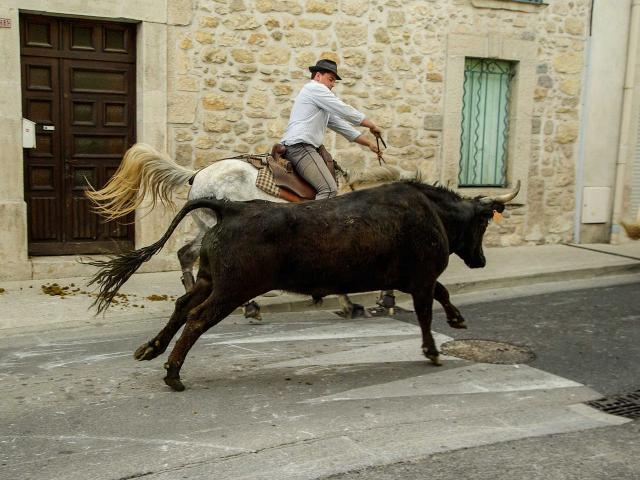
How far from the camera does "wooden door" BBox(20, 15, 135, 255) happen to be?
348 inches

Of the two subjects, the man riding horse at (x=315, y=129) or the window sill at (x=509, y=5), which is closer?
the man riding horse at (x=315, y=129)

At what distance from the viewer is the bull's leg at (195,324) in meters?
4.92

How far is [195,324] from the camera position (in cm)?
491

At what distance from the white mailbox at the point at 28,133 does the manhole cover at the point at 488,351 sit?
5.28 meters

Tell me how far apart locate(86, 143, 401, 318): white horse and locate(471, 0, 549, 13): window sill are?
4.83 metres

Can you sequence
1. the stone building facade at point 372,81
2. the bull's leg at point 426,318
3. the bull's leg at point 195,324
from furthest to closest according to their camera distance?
the stone building facade at point 372,81 < the bull's leg at point 426,318 < the bull's leg at point 195,324

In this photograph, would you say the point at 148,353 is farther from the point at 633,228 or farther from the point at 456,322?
the point at 633,228

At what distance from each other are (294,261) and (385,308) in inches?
111

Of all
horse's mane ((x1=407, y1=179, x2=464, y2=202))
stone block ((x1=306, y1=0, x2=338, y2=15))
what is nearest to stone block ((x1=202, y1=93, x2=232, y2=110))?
stone block ((x1=306, y1=0, x2=338, y2=15))

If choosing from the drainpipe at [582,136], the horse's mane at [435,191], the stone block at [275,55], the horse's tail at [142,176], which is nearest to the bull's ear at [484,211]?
the horse's mane at [435,191]

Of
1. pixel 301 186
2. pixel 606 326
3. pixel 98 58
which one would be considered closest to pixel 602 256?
pixel 606 326

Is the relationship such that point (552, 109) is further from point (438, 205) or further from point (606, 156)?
point (438, 205)

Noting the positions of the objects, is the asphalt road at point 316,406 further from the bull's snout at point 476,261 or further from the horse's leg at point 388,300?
the bull's snout at point 476,261

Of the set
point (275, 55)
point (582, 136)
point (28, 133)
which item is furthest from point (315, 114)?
point (582, 136)
